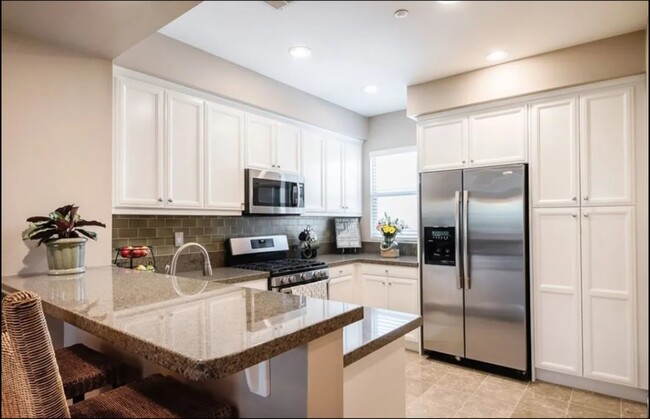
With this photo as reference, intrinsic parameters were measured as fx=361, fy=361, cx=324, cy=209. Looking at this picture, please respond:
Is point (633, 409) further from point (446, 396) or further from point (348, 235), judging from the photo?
point (348, 235)

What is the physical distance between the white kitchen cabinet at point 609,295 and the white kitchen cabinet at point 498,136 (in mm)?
250

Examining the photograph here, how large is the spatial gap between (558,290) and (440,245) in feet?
3.18

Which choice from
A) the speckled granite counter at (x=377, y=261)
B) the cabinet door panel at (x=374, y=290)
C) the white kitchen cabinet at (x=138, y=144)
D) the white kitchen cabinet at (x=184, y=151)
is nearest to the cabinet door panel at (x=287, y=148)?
the white kitchen cabinet at (x=184, y=151)

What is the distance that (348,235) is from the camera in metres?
3.76

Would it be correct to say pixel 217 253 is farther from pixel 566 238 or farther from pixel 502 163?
pixel 566 238

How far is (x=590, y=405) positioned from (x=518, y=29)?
55 centimetres

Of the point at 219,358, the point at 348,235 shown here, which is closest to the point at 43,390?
the point at 219,358

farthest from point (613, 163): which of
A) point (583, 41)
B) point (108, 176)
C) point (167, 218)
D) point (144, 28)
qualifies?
point (167, 218)

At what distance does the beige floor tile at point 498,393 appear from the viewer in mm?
525

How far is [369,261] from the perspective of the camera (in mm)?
3180

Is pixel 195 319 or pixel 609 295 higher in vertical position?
pixel 609 295

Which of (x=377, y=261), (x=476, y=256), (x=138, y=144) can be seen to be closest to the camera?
(x=476, y=256)

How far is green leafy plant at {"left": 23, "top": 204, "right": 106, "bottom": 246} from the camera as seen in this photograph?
1541mm

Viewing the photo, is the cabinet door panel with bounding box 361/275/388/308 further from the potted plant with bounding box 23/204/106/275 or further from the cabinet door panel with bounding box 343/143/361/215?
the potted plant with bounding box 23/204/106/275
